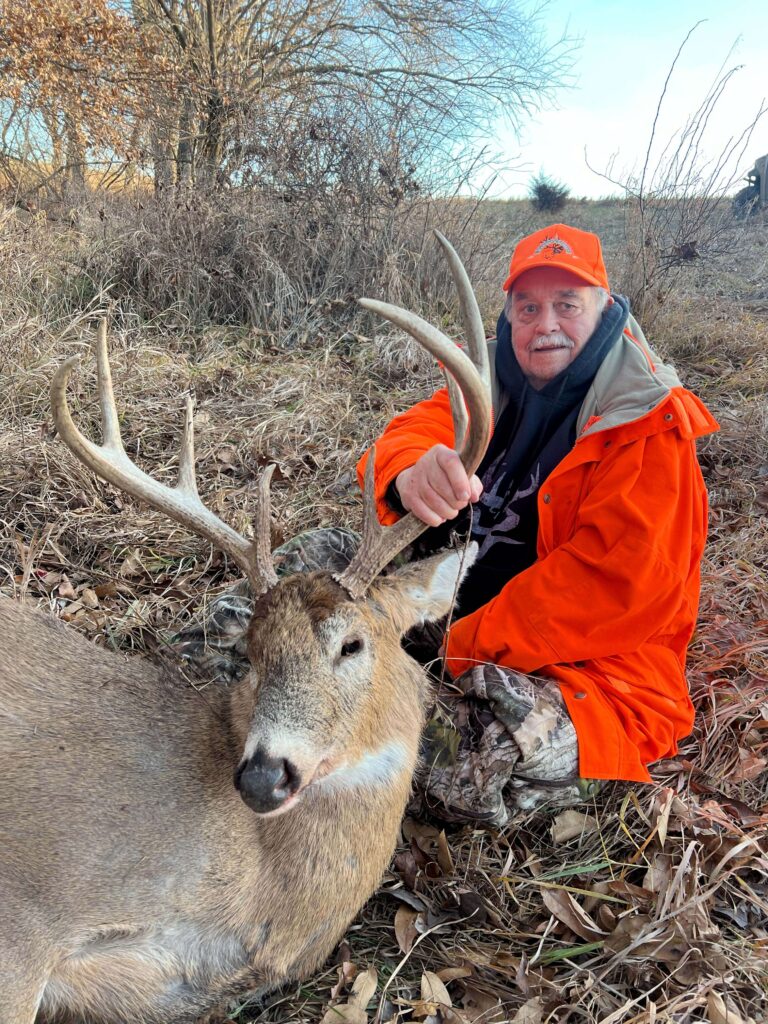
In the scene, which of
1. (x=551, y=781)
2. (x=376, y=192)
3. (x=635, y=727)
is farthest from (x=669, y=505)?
(x=376, y=192)

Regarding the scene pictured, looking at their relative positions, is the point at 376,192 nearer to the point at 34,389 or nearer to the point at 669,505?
the point at 34,389

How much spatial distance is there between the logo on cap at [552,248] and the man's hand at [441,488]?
1030 millimetres

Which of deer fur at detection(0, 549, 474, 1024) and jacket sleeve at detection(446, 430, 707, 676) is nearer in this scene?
deer fur at detection(0, 549, 474, 1024)

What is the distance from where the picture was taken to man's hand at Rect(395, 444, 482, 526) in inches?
88.0

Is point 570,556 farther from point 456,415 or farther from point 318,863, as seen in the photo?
point 318,863

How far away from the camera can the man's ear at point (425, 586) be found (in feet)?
7.84

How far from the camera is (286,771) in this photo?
5.99ft

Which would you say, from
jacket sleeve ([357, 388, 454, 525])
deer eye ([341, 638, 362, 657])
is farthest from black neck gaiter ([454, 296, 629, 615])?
deer eye ([341, 638, 362, 657])

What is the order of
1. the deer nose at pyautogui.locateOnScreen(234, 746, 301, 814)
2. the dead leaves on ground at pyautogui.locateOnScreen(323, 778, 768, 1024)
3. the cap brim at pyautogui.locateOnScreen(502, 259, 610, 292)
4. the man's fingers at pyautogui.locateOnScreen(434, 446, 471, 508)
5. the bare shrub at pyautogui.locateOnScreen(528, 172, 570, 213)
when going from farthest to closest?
the bare shrub at pyautogui.locateOnScreen(528, 172, 570, 213) → the cap brim at pyautogui.locateOnScreen(502, 259, 610, 292) → the man's fingers at pyautogui.locateOnScreen(434, 446, 471, 508) → the dead leaves on ground at pyautogui.locateOnScreen(323, 778, 768, 1024) → the deer nose at pyautogui.locateOnScreen(234, 746, 301, 814)

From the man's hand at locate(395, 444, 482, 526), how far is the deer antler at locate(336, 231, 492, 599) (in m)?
0.03

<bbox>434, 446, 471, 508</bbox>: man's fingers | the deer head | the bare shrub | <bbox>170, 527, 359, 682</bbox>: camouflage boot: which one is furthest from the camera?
the bare shrub

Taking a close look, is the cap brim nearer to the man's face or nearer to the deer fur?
the man's face

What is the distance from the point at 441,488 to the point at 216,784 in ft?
3.77

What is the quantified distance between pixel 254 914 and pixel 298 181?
7577 millimetres
